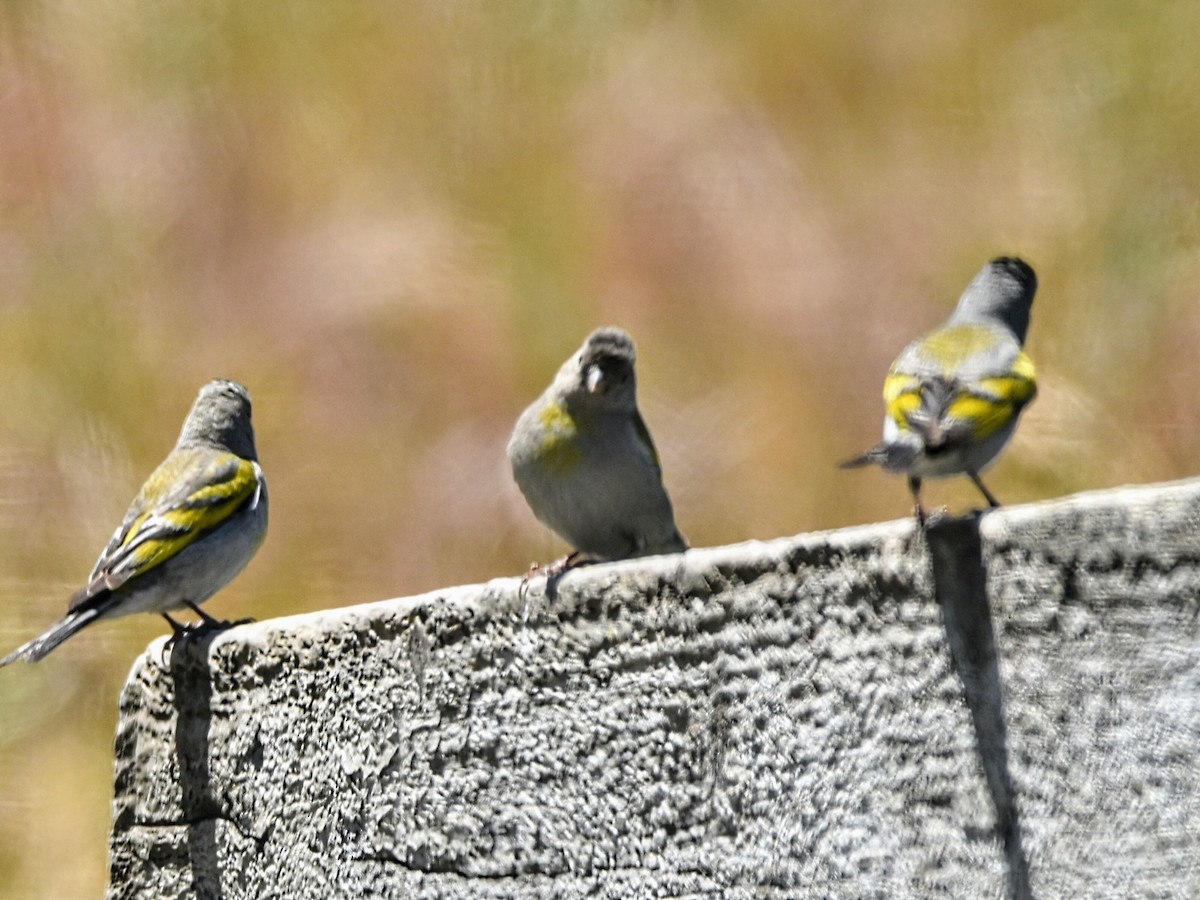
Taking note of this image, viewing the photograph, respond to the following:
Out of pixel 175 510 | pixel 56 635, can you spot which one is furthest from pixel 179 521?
pixel 56 635

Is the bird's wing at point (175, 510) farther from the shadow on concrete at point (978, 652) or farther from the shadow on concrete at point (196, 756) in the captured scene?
the shadow on concrete at point (978, 652)

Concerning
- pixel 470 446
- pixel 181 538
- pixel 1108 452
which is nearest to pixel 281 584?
pixel 470 446

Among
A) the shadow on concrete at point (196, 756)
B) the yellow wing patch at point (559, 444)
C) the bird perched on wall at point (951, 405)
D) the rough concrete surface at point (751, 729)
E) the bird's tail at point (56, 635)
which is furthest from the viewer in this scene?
the bird's tail at point (56, 635)

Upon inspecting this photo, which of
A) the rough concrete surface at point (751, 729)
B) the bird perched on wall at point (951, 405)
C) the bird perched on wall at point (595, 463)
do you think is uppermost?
the bird perched on wall at point (595, 463)

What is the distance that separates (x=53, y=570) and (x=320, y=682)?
434cm

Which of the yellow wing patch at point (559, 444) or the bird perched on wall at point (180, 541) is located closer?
the yellow wing patch at point (559, 444)

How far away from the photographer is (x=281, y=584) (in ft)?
21.5

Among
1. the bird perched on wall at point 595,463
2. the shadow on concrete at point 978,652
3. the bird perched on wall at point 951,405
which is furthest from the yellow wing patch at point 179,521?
the shadow on concrete at point 978,652

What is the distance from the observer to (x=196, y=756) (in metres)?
3.17

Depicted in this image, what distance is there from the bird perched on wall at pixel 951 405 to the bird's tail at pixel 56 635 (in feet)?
7.93

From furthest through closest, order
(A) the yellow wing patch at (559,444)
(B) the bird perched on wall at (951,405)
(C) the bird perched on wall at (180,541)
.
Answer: (C) the bird perched on wall at (180,541)
(A) the yellow wing patch at (559,444)
(B) the bird perched on wall at (951,405)

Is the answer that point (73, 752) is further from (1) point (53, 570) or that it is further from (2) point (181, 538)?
(2) point (181, 538)

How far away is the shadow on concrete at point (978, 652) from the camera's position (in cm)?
211

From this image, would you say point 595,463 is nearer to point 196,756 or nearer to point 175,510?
point 196,756
